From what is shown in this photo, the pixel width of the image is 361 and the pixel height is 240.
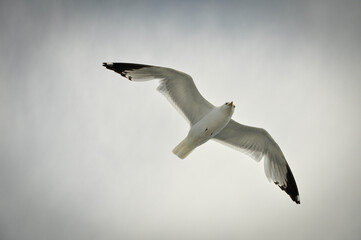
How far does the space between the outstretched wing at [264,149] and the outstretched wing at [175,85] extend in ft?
3.31

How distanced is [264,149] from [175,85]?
3225 mm

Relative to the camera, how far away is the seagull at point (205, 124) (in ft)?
29.0

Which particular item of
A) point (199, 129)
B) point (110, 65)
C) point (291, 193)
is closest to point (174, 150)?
point (199, 129)

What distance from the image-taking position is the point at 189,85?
29.7 ft

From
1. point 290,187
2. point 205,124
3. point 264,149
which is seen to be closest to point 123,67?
point 205,124

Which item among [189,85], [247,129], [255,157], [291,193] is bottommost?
[291,193]

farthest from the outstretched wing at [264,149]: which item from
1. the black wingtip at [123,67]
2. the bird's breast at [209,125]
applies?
the black wingtip at [123,67]

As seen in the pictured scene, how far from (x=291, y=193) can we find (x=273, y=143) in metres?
1.62

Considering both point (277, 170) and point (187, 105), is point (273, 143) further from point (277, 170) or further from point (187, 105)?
point (187, 105)

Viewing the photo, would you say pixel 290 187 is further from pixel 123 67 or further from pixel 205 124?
pixel 123 67

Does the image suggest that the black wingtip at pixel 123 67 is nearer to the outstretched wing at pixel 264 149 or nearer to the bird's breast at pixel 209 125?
the bird's breast at pixel 209 125

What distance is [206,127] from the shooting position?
8.97 m

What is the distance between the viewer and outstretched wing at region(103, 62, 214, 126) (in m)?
8.79

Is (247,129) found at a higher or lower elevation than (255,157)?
higher
